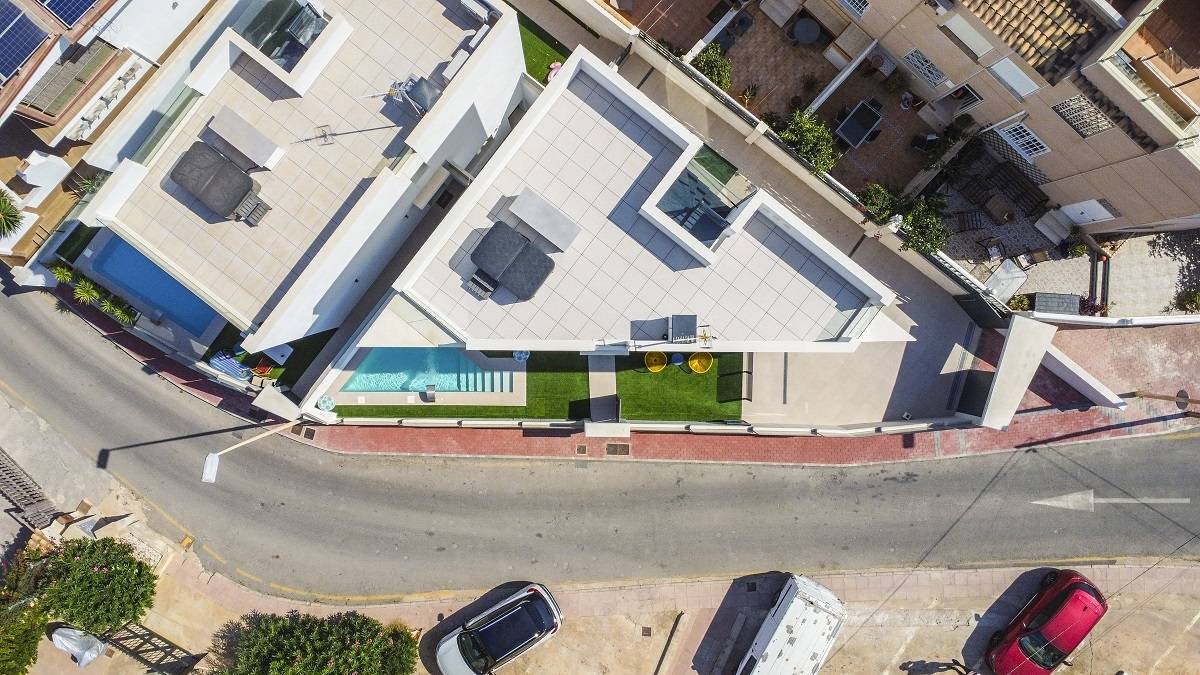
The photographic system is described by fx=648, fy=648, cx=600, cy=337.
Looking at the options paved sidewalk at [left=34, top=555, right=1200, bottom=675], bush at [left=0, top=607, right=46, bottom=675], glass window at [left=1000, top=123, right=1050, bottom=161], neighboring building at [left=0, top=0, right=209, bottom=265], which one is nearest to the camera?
neighboring building at [left=0, top=0, right=209, bottom=265]

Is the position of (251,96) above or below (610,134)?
below

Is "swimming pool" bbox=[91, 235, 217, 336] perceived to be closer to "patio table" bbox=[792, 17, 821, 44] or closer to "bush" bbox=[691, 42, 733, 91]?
"bush" bbox=[691, 42, 733, 91]

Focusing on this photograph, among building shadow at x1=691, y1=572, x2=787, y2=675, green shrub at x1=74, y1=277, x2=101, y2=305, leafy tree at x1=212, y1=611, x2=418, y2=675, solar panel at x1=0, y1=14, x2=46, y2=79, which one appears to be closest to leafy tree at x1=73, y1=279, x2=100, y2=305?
green shrub at x1=74, y1=277, x2=101, y2=305

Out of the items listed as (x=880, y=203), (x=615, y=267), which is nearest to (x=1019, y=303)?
(x=880, y=203)

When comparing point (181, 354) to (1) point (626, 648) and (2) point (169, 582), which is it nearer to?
(2) point (169, 582)

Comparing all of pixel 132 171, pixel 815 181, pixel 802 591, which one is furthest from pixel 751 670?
pixel 132 171

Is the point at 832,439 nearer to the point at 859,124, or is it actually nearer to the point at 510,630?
the point at 859,124
